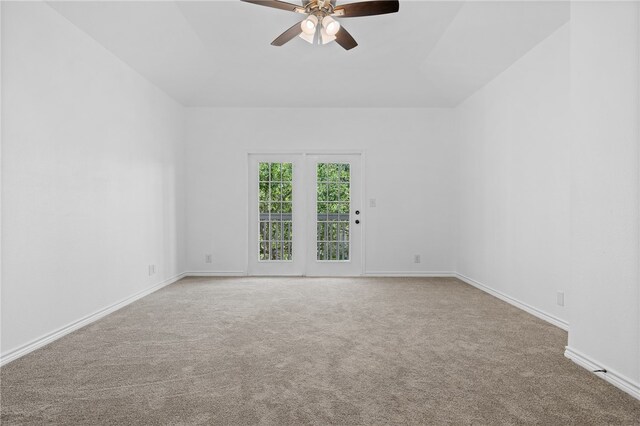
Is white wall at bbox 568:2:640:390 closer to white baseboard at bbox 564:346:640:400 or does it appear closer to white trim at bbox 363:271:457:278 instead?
white baseboard at bbox 564:346:640:400

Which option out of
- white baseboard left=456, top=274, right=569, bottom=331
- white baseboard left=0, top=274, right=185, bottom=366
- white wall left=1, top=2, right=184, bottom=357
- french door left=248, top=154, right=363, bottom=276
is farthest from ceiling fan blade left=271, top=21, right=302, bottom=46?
white baseboard left=456, top=274, right=569, bottom=331

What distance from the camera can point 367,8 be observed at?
2928mm

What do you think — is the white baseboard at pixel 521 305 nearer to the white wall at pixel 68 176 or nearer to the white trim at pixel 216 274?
the white trim at pixel 216 274

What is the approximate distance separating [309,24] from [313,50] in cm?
143

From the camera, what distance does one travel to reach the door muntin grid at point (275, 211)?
598 centimetres

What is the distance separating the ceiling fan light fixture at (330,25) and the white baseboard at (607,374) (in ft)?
9.86

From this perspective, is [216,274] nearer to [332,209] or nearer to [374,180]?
[332,209]

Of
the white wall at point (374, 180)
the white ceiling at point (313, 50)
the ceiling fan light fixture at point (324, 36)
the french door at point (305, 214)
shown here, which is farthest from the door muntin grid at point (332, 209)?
the ceiling fan light fixture at point (324, 36)

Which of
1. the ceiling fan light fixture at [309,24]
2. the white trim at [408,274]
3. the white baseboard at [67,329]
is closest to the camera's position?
the white baseboard at [67,329]

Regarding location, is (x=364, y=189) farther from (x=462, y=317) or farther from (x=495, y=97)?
(x=462, y=317)

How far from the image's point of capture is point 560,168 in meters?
3.34

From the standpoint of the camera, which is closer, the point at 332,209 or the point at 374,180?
the point at 374,180

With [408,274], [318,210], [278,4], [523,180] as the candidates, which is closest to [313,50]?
[278,4]

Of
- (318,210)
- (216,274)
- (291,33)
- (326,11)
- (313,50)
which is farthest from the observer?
(318,210)
